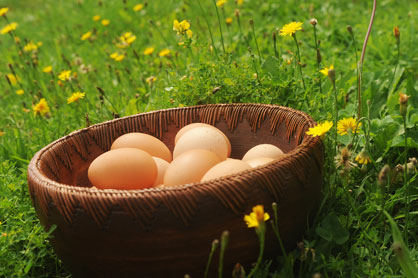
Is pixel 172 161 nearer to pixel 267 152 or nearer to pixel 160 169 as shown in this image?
pixel 160 169

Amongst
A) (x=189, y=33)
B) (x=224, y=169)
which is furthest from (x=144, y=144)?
(x=189, y=33)

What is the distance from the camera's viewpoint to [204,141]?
1737 mm

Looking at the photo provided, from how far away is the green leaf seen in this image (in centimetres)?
153

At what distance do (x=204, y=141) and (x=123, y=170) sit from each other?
1.01 feet

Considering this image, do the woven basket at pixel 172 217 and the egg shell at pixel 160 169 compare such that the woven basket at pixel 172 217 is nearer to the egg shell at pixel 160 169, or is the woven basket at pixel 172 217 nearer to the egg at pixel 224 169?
the egg at pixel 224 169

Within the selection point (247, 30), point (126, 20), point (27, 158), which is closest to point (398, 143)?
point (27, 158)

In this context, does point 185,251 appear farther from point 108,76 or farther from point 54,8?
point 54,8

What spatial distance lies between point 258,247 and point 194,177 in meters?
0.28

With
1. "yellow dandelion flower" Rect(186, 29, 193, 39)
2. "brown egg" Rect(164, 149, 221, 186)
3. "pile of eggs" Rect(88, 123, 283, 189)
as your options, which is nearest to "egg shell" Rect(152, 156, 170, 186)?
"pile of eggs" Rect(88, 123, 283, 189)

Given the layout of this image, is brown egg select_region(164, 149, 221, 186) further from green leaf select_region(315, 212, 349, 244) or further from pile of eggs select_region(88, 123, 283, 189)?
green leaf select_region(315, 212, 349, 244)

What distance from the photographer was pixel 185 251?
1.28m

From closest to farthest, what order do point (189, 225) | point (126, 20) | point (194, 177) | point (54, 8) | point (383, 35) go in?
point (189, 225) < point (194, 177) < point (383, 35) < point (126, 20) < point (54, 8)

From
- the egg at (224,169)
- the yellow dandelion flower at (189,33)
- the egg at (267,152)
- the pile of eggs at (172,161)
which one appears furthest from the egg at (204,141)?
the yellow dandelion flower at (189,33)

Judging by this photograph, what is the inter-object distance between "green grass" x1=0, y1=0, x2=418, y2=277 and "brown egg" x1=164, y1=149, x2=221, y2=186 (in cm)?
27
